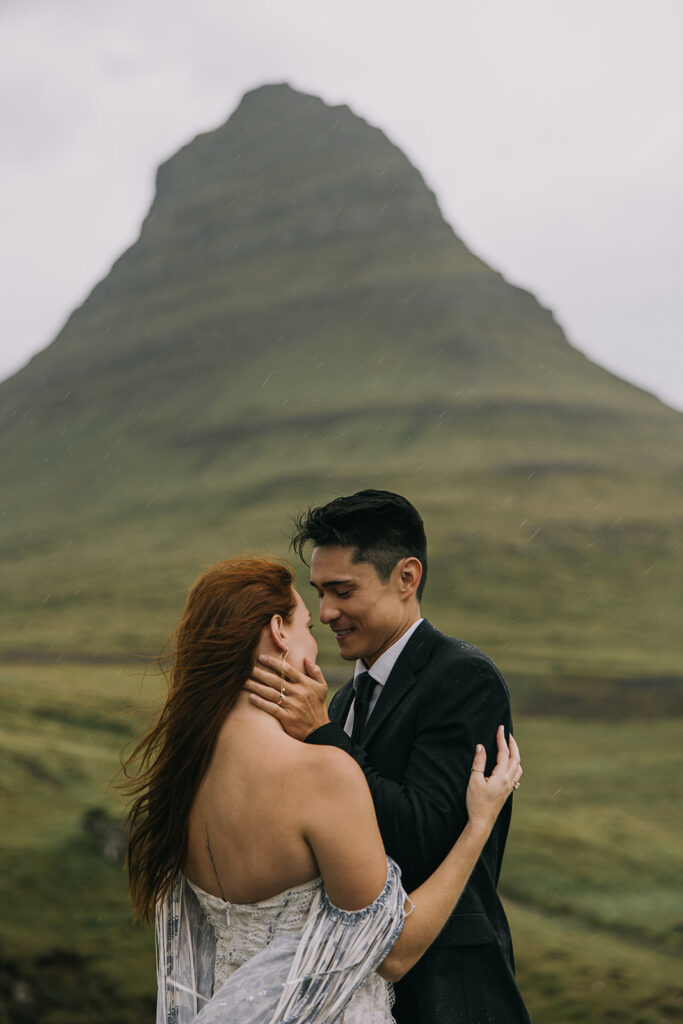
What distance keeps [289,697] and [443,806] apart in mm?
600

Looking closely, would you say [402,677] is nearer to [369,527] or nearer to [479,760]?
[479,760]

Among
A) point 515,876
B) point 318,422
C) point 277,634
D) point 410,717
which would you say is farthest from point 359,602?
point 318,422

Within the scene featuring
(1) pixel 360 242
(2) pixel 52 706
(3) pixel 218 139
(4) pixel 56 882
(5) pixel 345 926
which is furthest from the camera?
(3) pixel 218 139

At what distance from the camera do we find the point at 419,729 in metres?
3.33

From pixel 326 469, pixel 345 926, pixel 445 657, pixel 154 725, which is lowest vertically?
pixel 345 926

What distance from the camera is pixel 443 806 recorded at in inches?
125

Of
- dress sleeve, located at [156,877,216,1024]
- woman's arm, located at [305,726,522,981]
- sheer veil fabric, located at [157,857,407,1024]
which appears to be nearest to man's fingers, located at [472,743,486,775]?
woman's arm, located at [305,726,522,981]

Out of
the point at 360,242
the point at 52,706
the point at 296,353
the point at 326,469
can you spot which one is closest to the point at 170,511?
the point at 326,469

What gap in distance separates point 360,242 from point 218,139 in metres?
41.5

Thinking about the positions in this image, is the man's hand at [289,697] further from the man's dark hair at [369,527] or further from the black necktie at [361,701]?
the man's dark hair at [369,527]

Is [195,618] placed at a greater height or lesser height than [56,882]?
greater

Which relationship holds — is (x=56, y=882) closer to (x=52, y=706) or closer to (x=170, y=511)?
(x=52, y=706)

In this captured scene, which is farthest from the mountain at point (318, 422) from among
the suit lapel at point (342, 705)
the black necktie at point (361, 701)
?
the black necktie at point (361, 701)

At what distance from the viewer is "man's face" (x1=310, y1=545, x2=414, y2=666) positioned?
3.65 metres
